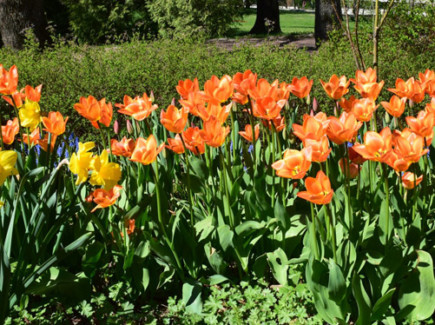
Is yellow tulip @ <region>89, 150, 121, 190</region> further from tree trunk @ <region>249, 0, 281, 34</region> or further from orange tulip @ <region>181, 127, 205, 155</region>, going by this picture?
tree trunk @ <region>249, 0, 281, 34</region>

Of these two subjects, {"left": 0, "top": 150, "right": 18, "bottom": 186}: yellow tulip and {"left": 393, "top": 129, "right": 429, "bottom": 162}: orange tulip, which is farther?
{"left": 393, "top": 129, "right": 429, "bottom": 162}: orange tulip

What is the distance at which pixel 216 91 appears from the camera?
7.59 ft

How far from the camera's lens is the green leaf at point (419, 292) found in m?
1.96

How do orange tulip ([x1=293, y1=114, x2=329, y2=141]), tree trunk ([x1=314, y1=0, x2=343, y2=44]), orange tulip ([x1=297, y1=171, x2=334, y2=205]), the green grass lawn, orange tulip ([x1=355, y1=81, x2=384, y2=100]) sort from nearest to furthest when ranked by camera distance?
orange tulip ([x1=297, y1=171, x2=334, y2=205]) < orange tulip ([x1=293, y1=114, x2=329, y2=141]) < orange tulip ([x1=355, y1=81, x2=384, y2=100]) < tree trunk ([x1=314, y1=0, x2=343, y2=44]) < the green grass lawn

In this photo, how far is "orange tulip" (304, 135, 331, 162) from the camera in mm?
1805

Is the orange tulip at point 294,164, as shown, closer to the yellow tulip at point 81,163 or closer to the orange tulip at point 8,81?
the yellow tulip at point 81,163

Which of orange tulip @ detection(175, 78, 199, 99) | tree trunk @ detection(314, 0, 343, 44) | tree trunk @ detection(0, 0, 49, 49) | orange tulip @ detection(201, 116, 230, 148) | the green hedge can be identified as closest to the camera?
orange tulip @ detection(201, 116, 230, 148)

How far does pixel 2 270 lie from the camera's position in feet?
5.80

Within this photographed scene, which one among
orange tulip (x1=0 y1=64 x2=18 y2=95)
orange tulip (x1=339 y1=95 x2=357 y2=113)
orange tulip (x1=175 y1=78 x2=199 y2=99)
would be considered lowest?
orange tulip (x1=339 y1=95 x2=357 y2=113)

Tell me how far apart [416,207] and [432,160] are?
1.31 feet

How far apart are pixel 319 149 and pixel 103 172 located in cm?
79

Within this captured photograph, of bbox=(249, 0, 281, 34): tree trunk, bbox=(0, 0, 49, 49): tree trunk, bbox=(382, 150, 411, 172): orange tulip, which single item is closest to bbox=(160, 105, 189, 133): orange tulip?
bbox=(382, 150, 411, 172): orange tulip

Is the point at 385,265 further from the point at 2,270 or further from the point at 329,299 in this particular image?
the point at 2,270

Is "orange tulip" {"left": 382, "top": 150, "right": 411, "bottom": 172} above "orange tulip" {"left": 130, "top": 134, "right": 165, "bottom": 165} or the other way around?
the other way around
